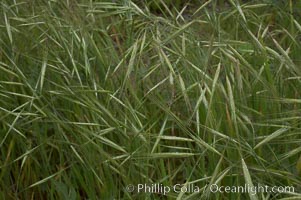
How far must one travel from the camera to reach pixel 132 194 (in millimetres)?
1426

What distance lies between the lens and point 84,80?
5.58 feet

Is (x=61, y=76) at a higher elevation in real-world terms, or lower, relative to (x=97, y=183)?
higher

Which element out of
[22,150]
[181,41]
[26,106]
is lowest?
[22,150]

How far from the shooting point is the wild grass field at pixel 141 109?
1356 millimetres

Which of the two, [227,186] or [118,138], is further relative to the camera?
[118,138]

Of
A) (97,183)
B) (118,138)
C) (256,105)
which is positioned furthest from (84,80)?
(256,105)

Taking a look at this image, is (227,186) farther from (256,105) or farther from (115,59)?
(115,59)

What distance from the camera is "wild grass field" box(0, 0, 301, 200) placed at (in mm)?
1356

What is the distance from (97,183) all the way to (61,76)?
0.34 metres

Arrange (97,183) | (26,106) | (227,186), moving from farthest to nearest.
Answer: (26,106)
(97,183)
(227,186)

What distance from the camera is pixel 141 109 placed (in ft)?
5.27

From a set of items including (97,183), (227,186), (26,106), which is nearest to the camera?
(227,186)

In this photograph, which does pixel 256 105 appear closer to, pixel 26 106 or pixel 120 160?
pixel 120 160

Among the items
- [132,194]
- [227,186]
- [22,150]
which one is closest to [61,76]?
[22,150]
